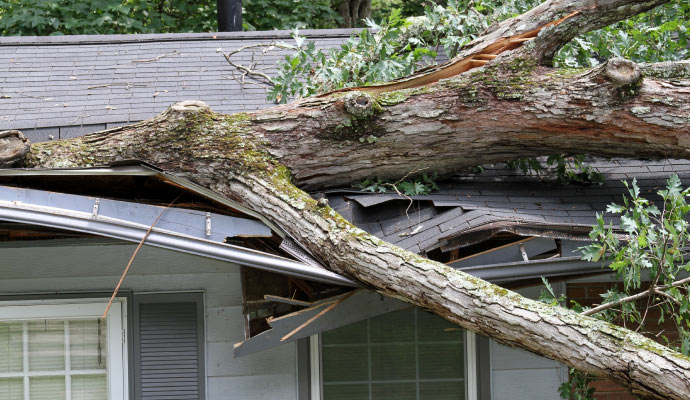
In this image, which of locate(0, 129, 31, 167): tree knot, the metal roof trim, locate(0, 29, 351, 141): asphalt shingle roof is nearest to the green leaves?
the metal roof trim

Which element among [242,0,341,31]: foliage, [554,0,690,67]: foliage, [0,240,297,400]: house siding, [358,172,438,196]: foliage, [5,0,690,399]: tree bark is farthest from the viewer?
[242,0,341,31]: foliage

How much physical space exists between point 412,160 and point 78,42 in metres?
4.02

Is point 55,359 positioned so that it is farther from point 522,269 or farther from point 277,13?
point 277,13

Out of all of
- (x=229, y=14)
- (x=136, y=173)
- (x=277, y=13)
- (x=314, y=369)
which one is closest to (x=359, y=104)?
(x=136, y=173)

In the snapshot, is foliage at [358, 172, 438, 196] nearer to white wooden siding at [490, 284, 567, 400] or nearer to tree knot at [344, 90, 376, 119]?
tree knot at [344, 90, 376, 119]

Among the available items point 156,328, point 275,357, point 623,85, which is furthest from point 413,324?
point 623,85

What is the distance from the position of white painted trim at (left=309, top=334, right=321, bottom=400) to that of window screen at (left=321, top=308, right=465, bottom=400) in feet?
0.24

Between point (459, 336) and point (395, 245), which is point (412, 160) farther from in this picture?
point (459, 336)

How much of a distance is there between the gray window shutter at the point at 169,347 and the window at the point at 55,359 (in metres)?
0.24

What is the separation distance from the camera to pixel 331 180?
4758 mm

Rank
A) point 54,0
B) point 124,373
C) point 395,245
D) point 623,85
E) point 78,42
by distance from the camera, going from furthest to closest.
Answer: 1. point 54,0
2. point 78,42
3. point 124,373
4. point 623,85
5. point 395,245

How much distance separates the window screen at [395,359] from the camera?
5391 millimetres

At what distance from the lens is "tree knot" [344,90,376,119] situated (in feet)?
14.7

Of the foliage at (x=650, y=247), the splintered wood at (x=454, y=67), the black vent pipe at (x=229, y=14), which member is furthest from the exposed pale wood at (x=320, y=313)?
the black vent pipe at (x=229, y=14)
